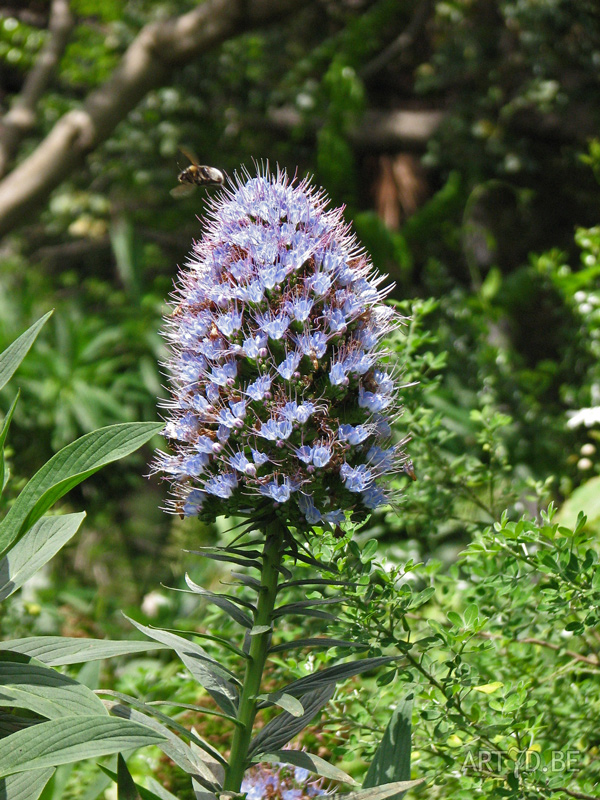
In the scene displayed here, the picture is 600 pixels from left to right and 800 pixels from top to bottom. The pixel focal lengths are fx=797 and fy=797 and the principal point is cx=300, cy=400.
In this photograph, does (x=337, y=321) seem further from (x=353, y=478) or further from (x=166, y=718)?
(x=166, y=718)

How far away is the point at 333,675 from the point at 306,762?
0.39 ft

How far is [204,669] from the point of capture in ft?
3.88

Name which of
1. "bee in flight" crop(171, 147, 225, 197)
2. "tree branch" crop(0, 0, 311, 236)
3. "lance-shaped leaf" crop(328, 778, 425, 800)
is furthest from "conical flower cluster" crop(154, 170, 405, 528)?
"tree branch" crop(0, 0, 311, 236)

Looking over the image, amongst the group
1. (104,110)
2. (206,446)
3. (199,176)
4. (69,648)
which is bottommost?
(69,648)

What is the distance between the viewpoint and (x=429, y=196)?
19.0ft

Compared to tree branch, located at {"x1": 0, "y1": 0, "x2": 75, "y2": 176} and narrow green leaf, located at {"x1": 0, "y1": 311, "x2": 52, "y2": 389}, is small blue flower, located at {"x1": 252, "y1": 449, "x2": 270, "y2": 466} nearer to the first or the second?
narrow green leaf, located at {"x1": 0, "y1": 311, "x2": 52, "y2": 389}

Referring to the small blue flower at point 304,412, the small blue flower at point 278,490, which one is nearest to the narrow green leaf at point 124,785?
the small blue flower at point 278,490

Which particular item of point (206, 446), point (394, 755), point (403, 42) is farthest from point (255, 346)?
point (403, 42)

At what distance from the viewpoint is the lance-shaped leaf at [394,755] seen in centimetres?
113

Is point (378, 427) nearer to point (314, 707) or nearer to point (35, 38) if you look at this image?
point (314, 707)

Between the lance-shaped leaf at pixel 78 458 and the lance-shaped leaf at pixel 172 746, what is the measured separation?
0.93 ft

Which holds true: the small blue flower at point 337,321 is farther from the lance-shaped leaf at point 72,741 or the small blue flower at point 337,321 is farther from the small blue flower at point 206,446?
the lance-shaped leaf at point 72,741

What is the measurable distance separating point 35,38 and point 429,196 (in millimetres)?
2849

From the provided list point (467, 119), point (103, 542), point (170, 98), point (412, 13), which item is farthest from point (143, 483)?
point (412, 13)
